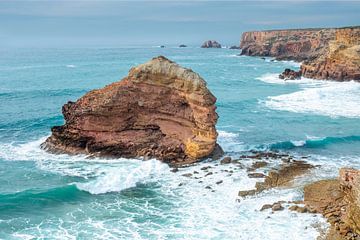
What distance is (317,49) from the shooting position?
119 meters

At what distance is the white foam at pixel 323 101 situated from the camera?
4353 centimetres

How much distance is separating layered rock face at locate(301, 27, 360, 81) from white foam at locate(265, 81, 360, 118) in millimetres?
5885

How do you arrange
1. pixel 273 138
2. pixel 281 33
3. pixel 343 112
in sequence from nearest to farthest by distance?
pixel 273 138, pixel 343 112, pixel 281 33

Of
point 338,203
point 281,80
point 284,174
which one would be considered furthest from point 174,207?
point 281,80

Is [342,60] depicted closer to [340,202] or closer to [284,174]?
[284,174]

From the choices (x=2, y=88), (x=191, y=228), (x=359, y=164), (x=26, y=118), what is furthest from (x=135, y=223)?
(x=2, y=88)

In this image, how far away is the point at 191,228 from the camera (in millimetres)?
18406

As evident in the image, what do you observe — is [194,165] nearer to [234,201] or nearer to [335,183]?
[234,201]

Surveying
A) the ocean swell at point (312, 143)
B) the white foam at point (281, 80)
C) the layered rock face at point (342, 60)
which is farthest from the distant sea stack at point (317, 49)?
the ocean swell at point (312, 143)

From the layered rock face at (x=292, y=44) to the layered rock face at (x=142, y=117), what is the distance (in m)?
88.2

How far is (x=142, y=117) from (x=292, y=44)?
110989 mm

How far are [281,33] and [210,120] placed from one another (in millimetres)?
140030

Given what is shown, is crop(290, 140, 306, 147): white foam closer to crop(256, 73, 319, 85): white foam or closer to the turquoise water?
the turquoise water

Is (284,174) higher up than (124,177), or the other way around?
(124,177)
